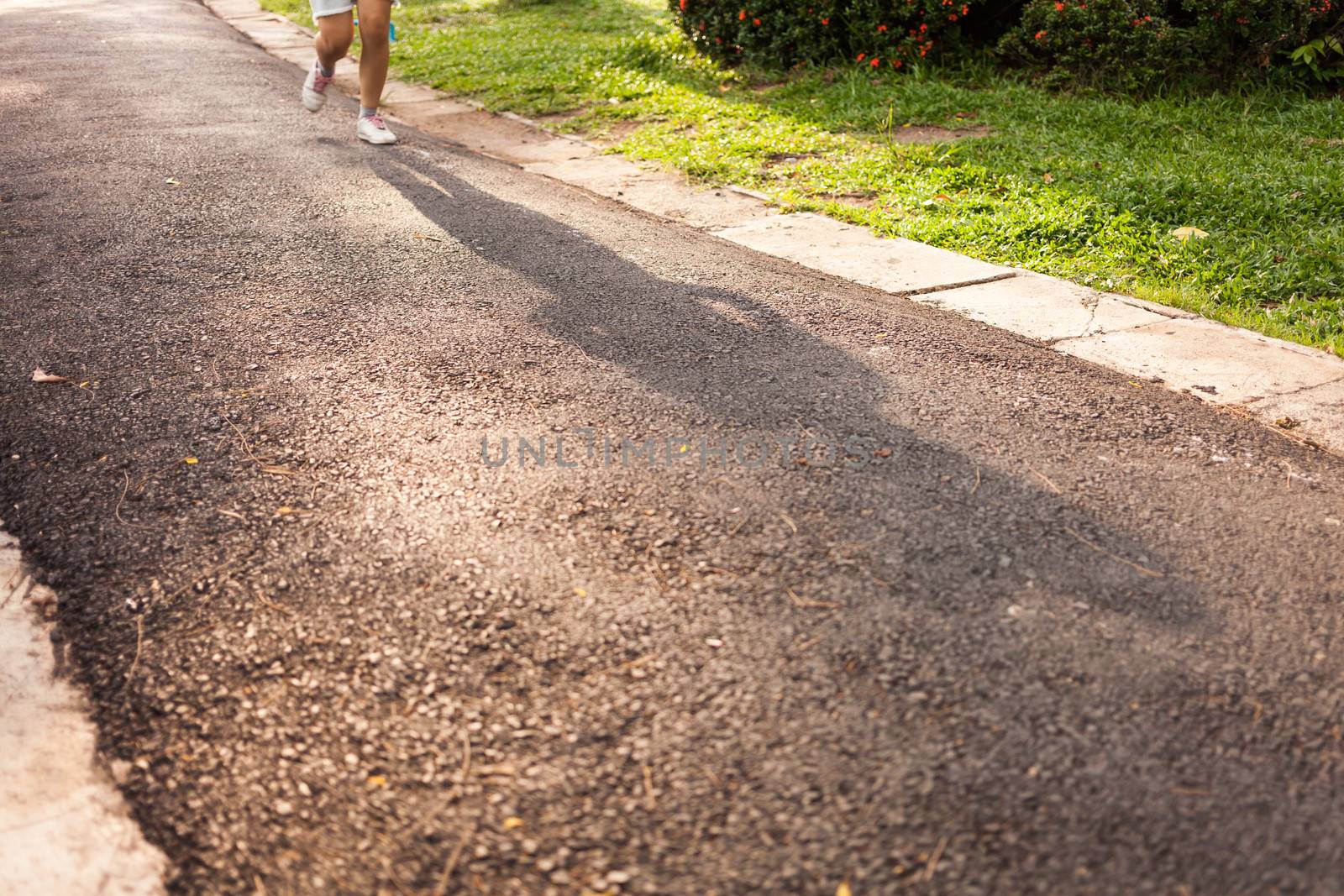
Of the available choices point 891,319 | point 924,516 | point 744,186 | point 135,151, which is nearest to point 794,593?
point 924,516

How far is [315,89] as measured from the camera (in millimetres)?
6543

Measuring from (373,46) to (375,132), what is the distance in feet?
2.28

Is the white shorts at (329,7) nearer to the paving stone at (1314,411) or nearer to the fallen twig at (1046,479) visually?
the fallen twig at (1046,479)

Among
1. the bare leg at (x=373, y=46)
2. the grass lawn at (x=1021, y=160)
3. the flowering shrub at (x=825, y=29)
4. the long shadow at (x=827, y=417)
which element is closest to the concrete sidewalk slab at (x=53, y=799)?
the long shadow at (x=827, y=417)

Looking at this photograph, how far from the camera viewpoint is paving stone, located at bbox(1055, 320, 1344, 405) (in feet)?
11.0

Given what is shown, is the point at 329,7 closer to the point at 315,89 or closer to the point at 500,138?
the point at 315,89

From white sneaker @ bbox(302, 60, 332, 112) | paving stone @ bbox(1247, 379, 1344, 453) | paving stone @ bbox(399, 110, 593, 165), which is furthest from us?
paving stone @ bbox(399, 110, 593, 165)

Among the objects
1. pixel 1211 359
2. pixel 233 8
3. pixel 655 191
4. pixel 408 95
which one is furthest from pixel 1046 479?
pixel 233 8

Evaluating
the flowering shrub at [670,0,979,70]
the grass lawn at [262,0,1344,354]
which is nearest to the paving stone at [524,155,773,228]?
the grass lawn at [262,0,1344,354]

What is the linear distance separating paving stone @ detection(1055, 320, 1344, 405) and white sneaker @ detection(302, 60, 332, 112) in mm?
→ 4767

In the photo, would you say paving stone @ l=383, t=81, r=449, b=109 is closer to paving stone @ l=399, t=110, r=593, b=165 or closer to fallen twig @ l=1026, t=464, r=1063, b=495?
paving stone @ l=399, t=110, r=593, b=165

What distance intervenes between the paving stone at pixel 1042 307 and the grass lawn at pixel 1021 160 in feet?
0.59

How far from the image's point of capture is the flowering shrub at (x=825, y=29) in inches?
321

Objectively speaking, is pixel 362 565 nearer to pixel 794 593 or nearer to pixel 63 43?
pixel 794 593
